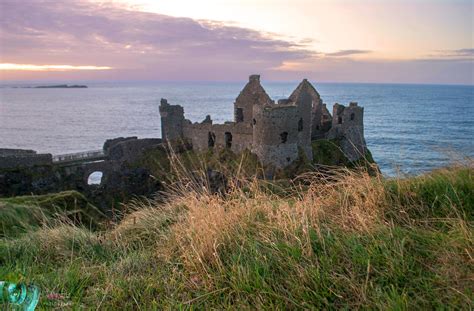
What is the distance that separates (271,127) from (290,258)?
2219cm

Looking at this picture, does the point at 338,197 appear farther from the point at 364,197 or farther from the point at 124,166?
the point at 124,166

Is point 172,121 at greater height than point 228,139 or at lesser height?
greater

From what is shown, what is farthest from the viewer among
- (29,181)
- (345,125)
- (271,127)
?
(345,125)

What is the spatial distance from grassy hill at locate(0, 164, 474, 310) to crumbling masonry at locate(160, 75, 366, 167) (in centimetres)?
1670

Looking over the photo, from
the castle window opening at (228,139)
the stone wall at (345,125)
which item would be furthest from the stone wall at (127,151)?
the stone wall at (345,125)

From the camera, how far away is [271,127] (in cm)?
2586

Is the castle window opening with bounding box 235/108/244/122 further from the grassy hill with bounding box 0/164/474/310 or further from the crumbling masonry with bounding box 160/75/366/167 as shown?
the grassy hill with bounding box 0/164/474/310

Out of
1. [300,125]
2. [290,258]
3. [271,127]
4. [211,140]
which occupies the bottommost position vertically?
[211,140]

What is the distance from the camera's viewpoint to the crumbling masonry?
85.6 feet

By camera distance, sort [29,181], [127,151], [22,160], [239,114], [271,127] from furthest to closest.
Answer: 1. [127,151]
2. [239,114]
3. [22,160]
4. [29,181]
5. [271,127]

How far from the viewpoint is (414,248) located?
3.95 m

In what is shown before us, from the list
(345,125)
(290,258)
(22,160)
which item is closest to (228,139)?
(345,125)

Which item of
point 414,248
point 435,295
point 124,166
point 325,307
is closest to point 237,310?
point 325,307

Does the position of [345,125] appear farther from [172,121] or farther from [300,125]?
[172,121]
